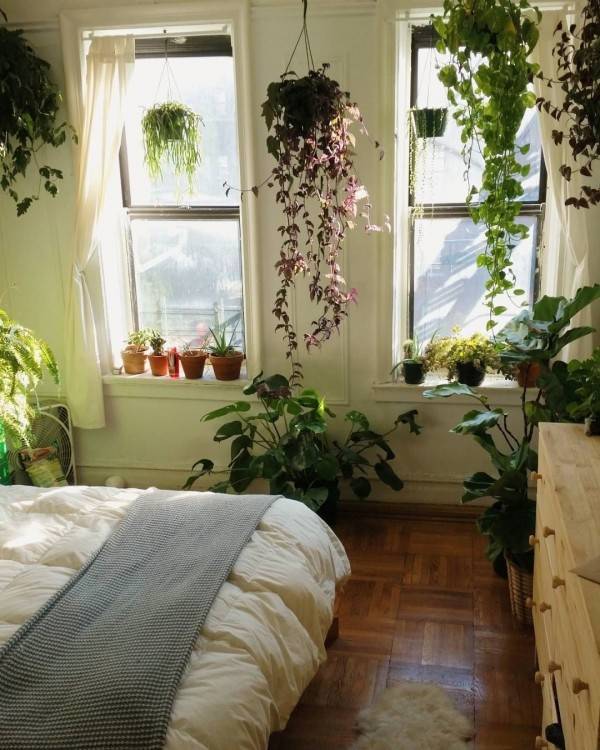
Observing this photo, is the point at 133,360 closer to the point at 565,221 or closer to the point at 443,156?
the point at 443,156

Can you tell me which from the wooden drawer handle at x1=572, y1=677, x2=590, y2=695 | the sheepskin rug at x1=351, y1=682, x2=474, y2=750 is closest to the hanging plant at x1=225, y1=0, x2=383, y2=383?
the sheepskin rug at x1=351, y1=682, x2=474, y2=750

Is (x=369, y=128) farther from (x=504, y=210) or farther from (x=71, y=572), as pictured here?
(x=71, y=572)

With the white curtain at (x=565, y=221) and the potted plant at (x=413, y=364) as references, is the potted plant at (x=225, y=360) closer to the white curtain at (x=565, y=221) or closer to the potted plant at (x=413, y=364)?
the potted plant at (x=413, y=364)

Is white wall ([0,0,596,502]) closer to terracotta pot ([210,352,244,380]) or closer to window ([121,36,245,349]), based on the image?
terracotta pot ([210,352,244,380])

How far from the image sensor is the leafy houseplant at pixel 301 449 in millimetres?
3383

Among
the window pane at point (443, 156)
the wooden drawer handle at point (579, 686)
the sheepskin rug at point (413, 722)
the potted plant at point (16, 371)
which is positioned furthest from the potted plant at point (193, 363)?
the wooden drawer handle at point (579, 686)

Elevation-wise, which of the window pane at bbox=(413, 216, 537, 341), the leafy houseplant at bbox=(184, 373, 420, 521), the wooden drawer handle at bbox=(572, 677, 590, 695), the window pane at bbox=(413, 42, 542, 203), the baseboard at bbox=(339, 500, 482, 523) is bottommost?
the baseboard at bbox=(339, 500, 482, 523)

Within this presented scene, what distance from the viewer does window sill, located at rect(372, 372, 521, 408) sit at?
348 centimetres

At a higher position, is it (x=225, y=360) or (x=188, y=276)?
(x=188, y=276)

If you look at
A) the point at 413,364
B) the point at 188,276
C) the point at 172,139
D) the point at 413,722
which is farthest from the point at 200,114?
the point at 413,722

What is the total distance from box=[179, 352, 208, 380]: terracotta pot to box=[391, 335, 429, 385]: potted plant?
976mm

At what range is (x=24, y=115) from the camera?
10.9ft

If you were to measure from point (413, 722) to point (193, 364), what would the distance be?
6.79 feet

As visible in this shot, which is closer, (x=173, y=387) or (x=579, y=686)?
(x=579, y=686)
